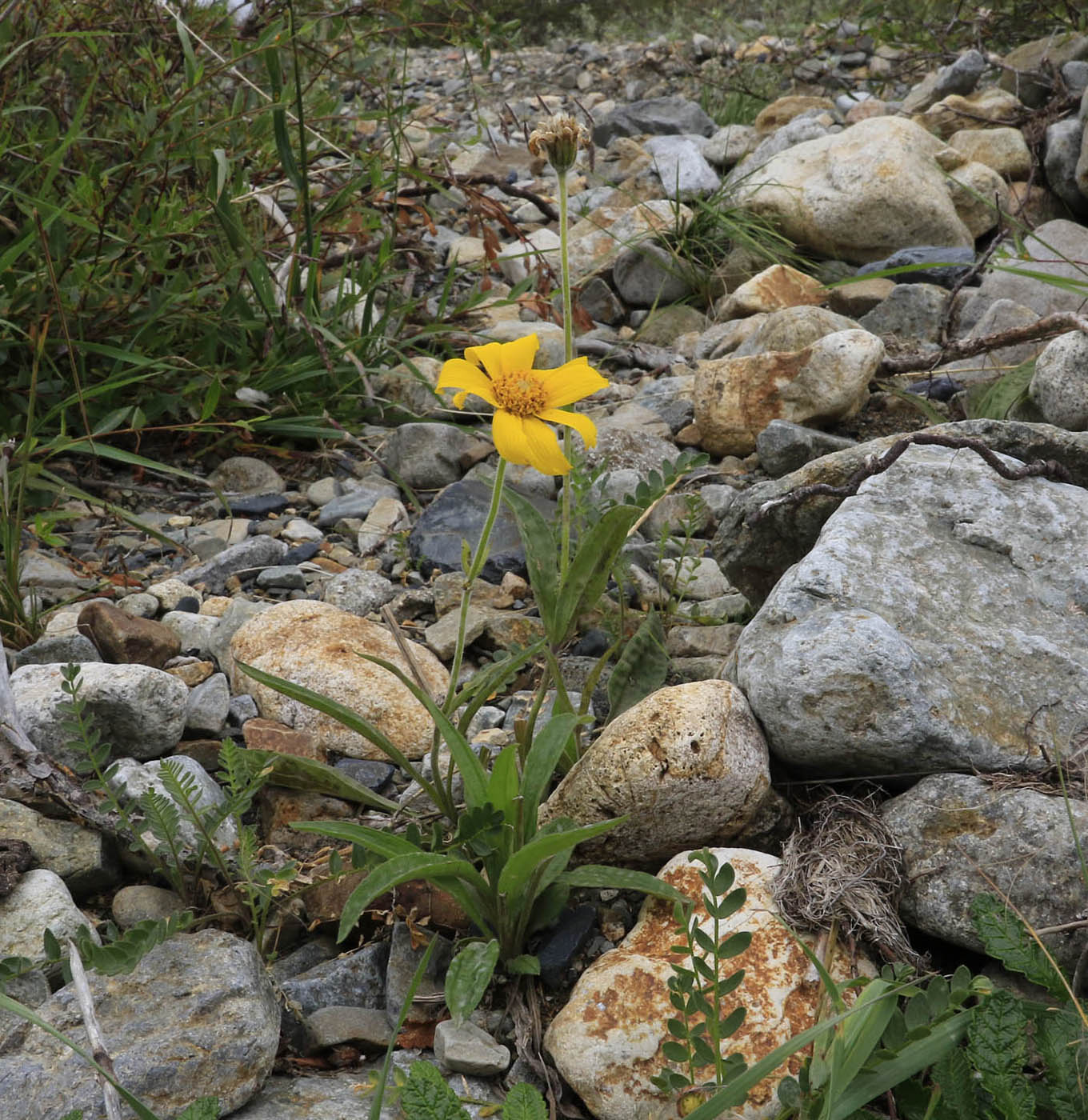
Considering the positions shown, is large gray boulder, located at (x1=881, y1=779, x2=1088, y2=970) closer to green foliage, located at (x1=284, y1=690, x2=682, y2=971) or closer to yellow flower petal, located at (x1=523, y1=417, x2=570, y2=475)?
green foliage, located at (x1=284, y1=690, x2=682, y2=971)

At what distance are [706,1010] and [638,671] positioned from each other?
881 mm

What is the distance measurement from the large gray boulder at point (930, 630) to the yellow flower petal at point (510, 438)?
1.89 ft

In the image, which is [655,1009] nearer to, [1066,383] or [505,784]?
[505,784]

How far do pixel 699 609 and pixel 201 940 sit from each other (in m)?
1.42

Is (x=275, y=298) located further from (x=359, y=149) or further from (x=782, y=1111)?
(x=782, y=1111)

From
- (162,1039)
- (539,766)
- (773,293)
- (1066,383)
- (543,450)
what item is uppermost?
(543,450)

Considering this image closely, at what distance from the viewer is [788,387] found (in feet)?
10.9

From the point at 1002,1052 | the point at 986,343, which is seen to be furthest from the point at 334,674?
the point at 986,343

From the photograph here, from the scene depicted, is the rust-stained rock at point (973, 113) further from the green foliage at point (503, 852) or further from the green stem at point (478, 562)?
the green foliage at point (503, 852)

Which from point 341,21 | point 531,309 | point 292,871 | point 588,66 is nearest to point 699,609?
point 292,871

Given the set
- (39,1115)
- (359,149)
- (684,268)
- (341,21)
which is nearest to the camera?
(39,1115)

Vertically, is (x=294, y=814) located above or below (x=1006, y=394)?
below

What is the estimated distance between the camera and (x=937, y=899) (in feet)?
5.61

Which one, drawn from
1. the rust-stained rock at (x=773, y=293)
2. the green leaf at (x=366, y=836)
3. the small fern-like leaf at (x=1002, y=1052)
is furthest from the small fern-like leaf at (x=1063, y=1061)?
the rust-stained rock at (x=773, y=293)
